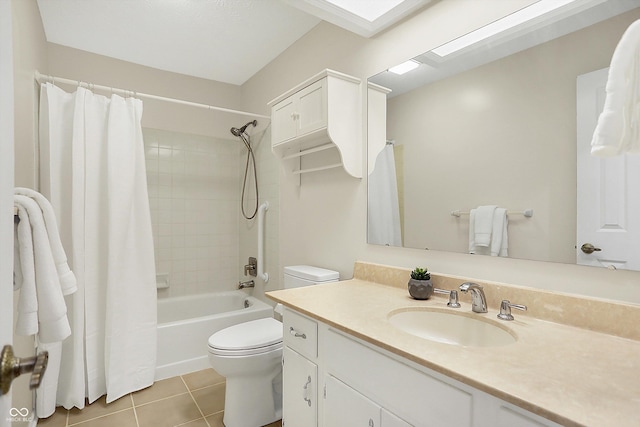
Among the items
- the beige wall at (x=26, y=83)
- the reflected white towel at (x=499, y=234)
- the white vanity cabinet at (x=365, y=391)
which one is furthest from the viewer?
the beige wall at (x=26, y=83)

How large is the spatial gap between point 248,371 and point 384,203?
1.19 meters

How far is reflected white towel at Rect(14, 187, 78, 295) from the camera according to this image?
1054mm

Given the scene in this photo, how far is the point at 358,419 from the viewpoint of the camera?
106 centimetres

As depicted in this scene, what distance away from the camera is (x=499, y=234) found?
4.21 ft

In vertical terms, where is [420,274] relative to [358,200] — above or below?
below

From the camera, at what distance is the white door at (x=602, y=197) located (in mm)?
973

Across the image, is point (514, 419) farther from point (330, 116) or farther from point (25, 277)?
point (330, 116)

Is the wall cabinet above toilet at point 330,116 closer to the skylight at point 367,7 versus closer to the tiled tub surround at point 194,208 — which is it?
the skylight at point 367,7

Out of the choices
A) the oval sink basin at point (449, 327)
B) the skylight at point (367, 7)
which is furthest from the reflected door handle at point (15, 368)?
the skylight at point (367, 7)

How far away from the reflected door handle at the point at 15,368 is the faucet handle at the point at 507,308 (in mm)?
1272

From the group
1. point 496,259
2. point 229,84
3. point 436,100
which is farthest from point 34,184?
point 496,259

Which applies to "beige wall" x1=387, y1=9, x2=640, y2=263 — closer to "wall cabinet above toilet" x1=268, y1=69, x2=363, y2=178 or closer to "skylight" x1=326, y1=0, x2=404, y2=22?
"wall cabinet above toilet" x1=268, y1=69, x2=363, y2=178

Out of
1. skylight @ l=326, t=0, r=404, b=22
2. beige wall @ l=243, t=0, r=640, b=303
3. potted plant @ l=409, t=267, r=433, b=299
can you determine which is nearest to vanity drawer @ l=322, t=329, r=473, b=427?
potted plant @ l=409, t=267, r=433, b=299

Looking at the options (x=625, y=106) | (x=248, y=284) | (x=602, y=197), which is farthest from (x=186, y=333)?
(x=625, y=106)
